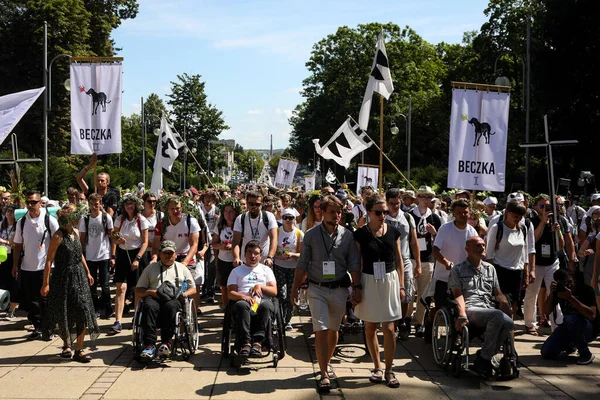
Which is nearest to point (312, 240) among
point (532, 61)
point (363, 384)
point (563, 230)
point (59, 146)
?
point (363, 384)

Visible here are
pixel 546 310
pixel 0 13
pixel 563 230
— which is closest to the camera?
pixel 546 310

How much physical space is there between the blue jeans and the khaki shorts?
9.77ft

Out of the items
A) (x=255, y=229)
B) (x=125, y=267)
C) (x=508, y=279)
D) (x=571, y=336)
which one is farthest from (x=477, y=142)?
(x=125, y=267)

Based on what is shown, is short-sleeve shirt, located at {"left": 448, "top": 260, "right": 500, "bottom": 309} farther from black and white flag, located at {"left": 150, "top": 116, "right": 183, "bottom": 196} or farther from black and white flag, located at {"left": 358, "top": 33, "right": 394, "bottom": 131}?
black and white flag, located at {"left": 150, "top": 116, "right": 183, "bottom": 196}

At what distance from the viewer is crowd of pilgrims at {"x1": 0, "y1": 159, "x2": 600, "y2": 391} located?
6.57 meters

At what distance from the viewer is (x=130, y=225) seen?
9656 millimetres

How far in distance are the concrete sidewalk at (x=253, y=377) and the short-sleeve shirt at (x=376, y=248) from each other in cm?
124

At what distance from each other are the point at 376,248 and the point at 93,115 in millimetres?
6450

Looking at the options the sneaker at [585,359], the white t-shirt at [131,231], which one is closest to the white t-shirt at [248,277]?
the white t-shirt at [131,231]

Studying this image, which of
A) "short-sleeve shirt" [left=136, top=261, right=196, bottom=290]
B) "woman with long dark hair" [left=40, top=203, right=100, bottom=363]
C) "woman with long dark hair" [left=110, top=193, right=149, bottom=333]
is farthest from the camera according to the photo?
"woman with long dark hair" [left=110, top=193, right=149, bottom=333]

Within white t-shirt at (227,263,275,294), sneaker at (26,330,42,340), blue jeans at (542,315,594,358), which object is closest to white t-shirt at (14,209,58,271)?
sneaker at (26,330,42,340)

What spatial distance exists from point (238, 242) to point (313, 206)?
1.48 metres

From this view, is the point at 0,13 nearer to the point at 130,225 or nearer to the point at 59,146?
the point at 59,146

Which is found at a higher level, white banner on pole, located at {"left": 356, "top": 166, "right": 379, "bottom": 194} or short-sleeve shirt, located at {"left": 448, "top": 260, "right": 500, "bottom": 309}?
white banner on pole, located at {"left": 356, "top": 166, "right": 379, "bottom": 194}
